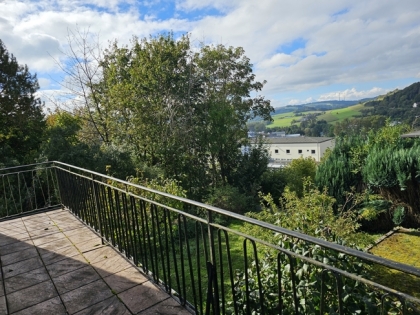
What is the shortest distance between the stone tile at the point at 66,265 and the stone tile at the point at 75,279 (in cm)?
8

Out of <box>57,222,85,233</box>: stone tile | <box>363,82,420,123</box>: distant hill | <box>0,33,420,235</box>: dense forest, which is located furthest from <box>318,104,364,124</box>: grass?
<box>57,222,85,233</box>: stone tile

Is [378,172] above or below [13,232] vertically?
below

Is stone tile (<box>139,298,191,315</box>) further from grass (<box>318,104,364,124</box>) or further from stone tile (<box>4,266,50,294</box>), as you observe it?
grass (<box>318,104,364,124</box>)

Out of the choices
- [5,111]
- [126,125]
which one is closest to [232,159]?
[126,125]

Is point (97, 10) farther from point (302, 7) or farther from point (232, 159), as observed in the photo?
A: point (232, 159)

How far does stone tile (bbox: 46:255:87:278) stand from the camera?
2.72 m

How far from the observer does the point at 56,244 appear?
340 centimetres

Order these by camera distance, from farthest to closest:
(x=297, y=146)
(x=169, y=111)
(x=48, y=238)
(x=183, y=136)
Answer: (x=297, y=146) → (x=183, y=136) → (x=169, y=111) → (x=48, y=238)

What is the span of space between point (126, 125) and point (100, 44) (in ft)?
11.9

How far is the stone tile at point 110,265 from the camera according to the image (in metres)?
2.66

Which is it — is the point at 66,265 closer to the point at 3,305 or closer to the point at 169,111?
the point at 3,305

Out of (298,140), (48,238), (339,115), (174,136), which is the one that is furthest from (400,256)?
(339,115)

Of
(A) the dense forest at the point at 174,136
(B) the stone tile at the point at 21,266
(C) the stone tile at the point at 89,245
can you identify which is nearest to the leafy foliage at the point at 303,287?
(C) the stone tile at the point at 89,245

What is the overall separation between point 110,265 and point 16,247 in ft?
5.03
